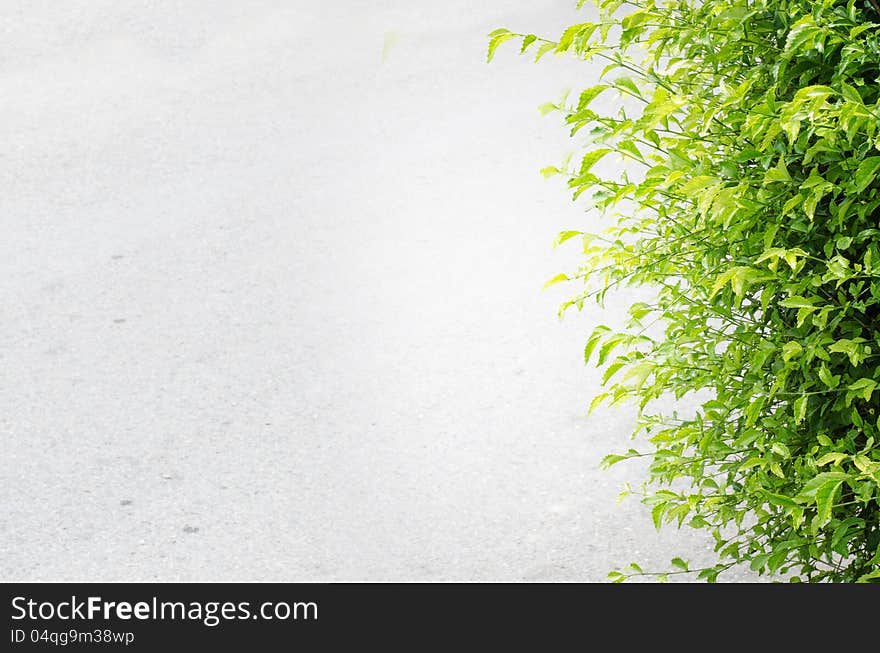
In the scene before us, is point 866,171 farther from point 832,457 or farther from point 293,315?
point 293,315

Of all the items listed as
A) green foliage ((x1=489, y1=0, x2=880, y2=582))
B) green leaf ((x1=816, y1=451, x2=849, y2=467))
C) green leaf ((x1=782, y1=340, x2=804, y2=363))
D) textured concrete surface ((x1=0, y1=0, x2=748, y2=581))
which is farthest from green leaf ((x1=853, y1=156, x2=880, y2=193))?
textured concrete surface ((x1=0, y1=0, x2=748, y2=581))

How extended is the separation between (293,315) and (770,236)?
3117mm

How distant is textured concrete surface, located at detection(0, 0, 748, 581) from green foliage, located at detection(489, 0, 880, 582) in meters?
1.25

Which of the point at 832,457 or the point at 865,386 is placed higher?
the point at 865,386

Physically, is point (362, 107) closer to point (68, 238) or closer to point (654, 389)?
point (68, 238)

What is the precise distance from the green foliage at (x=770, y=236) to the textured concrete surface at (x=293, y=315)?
125 cm

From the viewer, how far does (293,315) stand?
186 inches

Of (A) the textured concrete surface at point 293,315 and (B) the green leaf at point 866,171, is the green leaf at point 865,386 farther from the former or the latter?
(A) the textured concrete surface at point 293,315

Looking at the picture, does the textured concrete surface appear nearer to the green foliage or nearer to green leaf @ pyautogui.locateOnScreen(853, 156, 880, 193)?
the green foliage

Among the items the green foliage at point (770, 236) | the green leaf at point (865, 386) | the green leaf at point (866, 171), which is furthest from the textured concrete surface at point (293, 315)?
the green leaf at point (866, 171)

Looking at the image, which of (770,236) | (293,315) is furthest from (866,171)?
(293,315)

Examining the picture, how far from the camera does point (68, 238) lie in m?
5.42

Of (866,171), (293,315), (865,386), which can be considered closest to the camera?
(866,171)

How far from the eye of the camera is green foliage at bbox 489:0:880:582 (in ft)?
5.92
